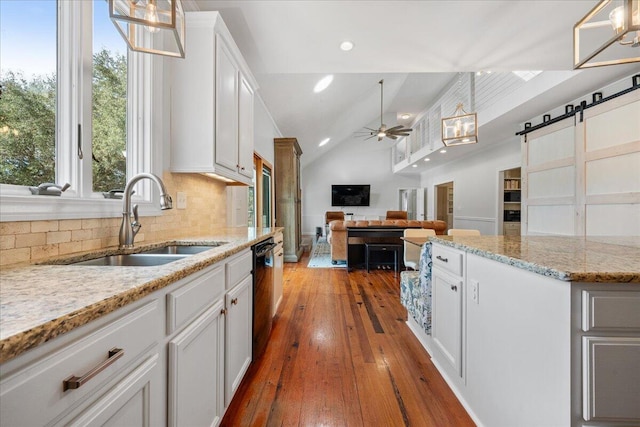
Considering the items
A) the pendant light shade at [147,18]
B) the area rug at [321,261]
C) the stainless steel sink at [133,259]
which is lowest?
the area rug at [321,261]

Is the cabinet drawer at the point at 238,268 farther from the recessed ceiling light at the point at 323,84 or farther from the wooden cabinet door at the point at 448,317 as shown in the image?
the recessed ceiling light at the point at 323,84

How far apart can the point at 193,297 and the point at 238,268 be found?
20.3 inches

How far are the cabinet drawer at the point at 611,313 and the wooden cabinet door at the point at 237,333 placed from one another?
1.42m

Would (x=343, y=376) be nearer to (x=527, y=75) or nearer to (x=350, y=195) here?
(x=527, y=75)

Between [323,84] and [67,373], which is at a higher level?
[323,84]

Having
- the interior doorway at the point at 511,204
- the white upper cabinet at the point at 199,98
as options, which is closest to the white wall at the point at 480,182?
the interior doorway at the point at 511,204

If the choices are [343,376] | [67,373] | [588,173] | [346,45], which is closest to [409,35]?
[346,45]

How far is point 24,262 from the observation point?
97cm

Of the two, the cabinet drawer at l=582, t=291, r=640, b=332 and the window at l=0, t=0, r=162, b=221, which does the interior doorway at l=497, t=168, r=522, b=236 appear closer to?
the cabinet drawer at l=582, t=291, r=640, b=332

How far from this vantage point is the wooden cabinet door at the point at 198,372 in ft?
2.86

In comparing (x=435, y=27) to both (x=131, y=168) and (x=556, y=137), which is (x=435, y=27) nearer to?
(x=131, y=168)

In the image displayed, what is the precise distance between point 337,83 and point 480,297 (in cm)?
454

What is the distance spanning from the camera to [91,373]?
1.77 feet

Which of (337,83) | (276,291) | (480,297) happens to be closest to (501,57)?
(480,297)
